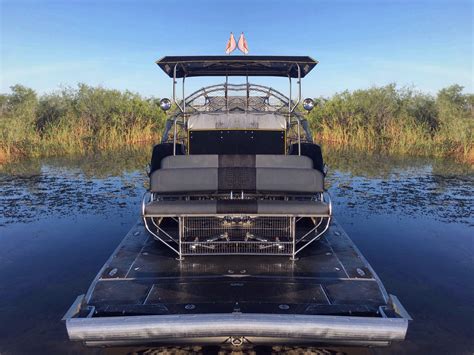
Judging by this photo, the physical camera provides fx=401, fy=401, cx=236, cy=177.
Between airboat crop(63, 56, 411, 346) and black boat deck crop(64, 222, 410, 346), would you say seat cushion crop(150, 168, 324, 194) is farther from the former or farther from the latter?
black boat deck crop(64, 222, 410, 346)

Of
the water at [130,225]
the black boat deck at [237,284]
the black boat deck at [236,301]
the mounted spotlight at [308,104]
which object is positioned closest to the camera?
the black boat deck at [236,301]

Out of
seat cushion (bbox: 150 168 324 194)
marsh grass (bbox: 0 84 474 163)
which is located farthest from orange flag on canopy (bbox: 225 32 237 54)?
marsh grass (bbox: 0 84 474 163)

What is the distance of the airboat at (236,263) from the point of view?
2.97 meters

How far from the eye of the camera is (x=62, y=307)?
440cm

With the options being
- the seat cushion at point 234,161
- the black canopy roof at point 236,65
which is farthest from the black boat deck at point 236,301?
the black canopy roof at point 236,65

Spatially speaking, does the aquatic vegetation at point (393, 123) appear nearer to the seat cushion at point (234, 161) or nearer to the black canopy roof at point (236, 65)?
the black canopy roof at point (236, 65)

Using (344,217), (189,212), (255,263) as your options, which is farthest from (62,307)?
(344,217)

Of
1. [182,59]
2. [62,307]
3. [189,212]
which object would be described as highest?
[182,59]

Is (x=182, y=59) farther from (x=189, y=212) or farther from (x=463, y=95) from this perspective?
(x=463, y=95)

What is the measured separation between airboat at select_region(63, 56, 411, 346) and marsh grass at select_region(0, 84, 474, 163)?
474 inches

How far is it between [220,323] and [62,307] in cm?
233

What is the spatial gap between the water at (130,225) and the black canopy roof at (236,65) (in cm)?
295

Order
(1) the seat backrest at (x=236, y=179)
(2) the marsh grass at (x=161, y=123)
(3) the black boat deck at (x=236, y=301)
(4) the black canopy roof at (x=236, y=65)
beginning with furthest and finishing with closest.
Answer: (2) the marsh grass at (x=161, y=123), (4) the black canopy roof at (x=236, y=65), (1) the seat backrest at (x=236, y=179), (3) the black boat deck at (x=236, y=301)

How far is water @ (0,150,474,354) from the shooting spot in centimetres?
402
